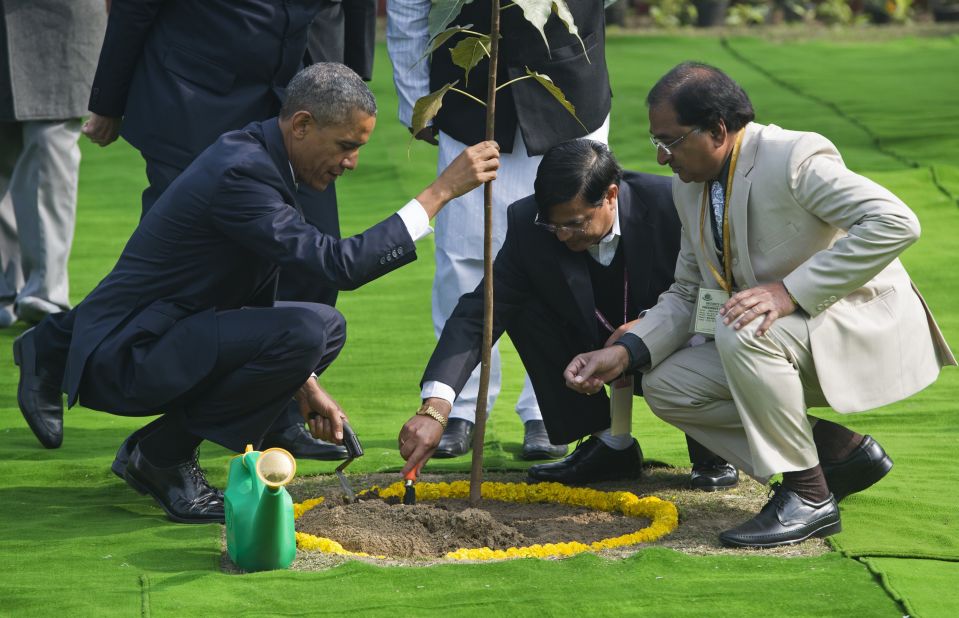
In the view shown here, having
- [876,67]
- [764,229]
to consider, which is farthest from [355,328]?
[876,67]

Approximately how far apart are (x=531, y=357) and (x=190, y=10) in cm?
155

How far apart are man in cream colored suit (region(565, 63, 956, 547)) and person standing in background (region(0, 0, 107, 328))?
123 inches

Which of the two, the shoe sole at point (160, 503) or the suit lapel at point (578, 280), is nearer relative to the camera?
the shoe sole at point (160, 503)

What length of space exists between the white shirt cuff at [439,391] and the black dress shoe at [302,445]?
80cm

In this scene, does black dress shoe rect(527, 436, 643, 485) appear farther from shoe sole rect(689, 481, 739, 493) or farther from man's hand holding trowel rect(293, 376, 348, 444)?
man's hand holding trowel rect(293, 376, 348, 444)

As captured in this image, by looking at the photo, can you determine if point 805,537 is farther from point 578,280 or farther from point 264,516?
point 264,516

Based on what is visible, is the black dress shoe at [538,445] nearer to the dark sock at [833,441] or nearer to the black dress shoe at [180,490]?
the dark sock at [833,441]

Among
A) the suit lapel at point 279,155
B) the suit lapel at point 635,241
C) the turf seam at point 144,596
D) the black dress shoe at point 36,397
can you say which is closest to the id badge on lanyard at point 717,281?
the suit lapel at point 635,241

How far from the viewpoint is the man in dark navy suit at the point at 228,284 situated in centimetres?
356

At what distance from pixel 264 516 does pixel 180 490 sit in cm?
68

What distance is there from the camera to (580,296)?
397 centimetres

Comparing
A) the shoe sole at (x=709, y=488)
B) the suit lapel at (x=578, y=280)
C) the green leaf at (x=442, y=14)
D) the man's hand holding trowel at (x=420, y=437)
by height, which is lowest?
the shoe sole at (x=709, y=488)

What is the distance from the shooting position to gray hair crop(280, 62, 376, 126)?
358 centimetres

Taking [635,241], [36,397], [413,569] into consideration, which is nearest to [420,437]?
[413,569]
